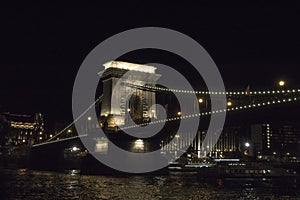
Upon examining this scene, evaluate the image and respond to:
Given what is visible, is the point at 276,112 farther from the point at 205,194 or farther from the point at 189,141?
the point at 189,141

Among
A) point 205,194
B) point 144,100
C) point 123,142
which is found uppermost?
point 144,100

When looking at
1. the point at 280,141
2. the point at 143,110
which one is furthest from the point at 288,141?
the point at 143,110

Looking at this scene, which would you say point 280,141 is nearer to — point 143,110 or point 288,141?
point 288,141

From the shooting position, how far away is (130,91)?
167 feet

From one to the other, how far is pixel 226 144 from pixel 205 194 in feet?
162

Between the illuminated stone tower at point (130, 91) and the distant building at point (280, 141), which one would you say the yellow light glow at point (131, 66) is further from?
the distant building at point (280, 141)

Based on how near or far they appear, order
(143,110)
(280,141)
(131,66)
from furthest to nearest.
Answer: (280,141) → (131,66) → (143,110)

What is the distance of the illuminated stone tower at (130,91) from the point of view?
4997 cm

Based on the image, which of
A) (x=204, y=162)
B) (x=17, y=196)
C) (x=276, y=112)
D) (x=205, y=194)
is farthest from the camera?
(x=204, y=162)

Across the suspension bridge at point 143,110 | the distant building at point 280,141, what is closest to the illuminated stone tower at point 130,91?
the suspension bridge at point 143,110

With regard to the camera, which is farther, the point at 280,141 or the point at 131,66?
the point at 280,141

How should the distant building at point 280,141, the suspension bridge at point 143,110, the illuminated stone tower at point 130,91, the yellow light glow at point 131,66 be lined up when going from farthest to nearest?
the distant building at point 280,141, the yellow light glow at point 131,66, the illuminated stone tower at point 130,91, the suspension bridge at point 143,110

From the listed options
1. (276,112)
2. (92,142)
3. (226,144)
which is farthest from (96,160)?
(226,144)

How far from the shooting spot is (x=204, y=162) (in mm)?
55188
